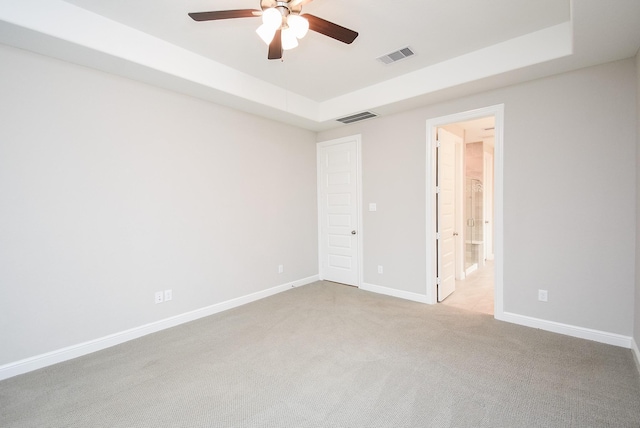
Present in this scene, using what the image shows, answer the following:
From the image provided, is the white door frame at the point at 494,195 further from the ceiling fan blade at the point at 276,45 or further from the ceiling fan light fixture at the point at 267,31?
the ceiling fan light fixture at the point at 267,31

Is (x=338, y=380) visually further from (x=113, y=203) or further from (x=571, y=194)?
(x=571, y=194)

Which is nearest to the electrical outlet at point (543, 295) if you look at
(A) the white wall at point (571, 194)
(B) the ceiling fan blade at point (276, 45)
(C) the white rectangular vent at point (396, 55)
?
(A) the white wall at point (571, 194)

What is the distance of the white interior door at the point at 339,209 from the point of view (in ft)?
15.9

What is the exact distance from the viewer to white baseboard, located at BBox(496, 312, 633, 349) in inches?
108

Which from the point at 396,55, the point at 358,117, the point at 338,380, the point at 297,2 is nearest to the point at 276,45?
the point at 297,2

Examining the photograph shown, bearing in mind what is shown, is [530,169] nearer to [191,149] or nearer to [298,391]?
[298,391]

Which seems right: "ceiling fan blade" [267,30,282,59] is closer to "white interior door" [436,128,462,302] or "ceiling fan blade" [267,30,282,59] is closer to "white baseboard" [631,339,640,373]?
"white interior door" [436,128,462,302]

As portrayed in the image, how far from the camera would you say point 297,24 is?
1988mm

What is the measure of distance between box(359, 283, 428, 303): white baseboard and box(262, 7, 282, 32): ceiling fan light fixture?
11.8 ft

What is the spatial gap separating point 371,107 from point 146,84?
8.78 ft

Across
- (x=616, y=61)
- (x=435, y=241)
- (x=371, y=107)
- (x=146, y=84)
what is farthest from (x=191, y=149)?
(x=616, y=61)

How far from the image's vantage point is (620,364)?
2424 millimetres

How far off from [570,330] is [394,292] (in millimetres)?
1991

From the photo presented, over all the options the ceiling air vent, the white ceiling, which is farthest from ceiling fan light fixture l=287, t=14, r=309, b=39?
the ceiling air vent
